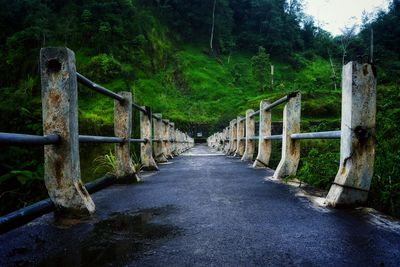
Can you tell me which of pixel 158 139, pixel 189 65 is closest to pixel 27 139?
pixel 158 139

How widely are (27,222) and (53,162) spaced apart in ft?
1.28

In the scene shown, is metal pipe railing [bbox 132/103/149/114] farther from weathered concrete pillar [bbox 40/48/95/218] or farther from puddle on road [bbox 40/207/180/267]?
puddle on road [bbox 40/207/180/267]

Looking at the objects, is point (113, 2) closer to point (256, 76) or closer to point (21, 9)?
point (21, 9)

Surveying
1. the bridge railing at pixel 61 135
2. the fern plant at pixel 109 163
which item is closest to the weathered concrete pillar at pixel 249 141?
the fern plant at pixel 109 163

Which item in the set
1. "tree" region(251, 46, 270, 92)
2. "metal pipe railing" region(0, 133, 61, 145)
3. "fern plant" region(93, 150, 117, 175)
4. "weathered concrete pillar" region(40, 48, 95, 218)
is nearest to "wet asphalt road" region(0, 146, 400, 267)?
"weathered concrete pillar" region(40, 48, 95, 218)

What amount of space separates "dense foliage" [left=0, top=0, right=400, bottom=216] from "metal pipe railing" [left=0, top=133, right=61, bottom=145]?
6.80 feet

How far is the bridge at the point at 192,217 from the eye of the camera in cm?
121

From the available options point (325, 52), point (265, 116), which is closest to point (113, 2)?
point (265, 116)

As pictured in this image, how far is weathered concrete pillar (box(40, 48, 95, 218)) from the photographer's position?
1906mm

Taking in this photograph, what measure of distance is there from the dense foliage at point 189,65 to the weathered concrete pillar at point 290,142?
394 mm

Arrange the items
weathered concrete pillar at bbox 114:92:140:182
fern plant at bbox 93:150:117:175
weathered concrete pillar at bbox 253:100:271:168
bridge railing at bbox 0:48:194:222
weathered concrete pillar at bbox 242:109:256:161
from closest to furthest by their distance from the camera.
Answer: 1. bridge railing at bbox 0:48:194:222
2. weathered concrete pillar at bbox 114:92:140:182
3. fern plant at bbox 93:150:117:175
4. weathered concrete pillar at bbox 253:100:271:168
5. weathered concrete pillar at bbox 242:109:256:161

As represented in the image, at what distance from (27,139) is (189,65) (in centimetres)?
4731

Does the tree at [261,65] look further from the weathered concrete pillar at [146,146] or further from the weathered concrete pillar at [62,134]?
the weathered concrete pillar at [62,134]

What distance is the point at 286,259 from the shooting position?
1156 millimetres
